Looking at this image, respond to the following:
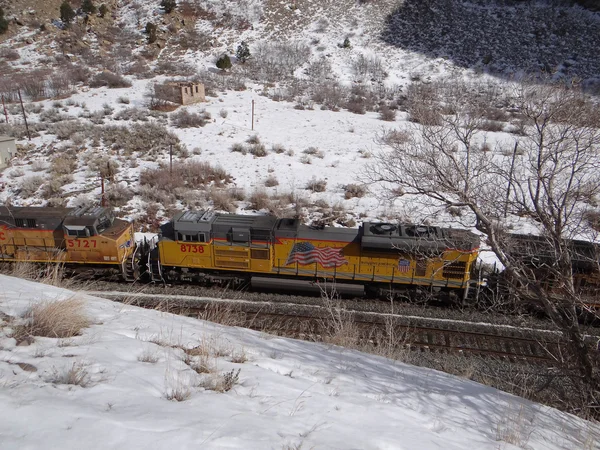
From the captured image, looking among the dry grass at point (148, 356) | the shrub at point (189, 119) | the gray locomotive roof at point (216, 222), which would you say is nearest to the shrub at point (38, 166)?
the shrub at point (189, 119)

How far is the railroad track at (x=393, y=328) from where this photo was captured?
1118 centimetres

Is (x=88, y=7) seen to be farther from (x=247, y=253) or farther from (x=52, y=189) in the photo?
(x=247, y=253)

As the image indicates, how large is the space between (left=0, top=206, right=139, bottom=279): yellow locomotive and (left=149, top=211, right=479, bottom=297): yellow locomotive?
1.29m

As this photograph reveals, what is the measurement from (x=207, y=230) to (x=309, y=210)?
25.0 feet

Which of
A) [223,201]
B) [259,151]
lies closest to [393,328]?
[223,201]

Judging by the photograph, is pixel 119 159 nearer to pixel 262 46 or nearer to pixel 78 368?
pixel 78 368

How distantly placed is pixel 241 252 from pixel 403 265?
5.25m

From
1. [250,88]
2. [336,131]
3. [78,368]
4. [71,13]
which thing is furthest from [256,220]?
[71,13]

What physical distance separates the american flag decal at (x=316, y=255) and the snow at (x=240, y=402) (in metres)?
6.94

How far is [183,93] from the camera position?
32.9m

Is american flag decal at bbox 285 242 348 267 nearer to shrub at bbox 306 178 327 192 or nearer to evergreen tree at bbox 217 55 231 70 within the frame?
shrub at bbox 306 178 327 192

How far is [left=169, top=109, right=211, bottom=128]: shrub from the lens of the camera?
2953cm

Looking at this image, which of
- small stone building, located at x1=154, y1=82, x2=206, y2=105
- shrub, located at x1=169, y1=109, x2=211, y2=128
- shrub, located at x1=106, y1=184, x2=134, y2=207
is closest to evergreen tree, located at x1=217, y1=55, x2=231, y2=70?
small stone building, located at x1=154, y1=82, x2=206, y2=105

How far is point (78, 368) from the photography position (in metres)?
3.82
